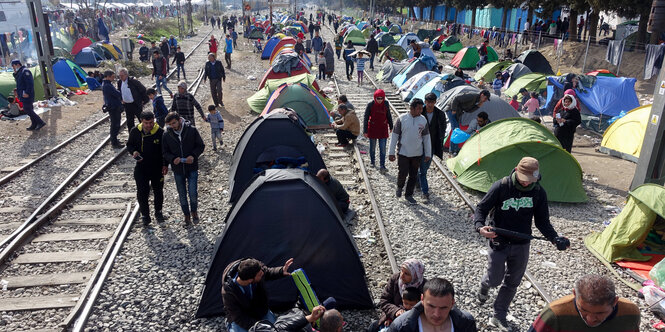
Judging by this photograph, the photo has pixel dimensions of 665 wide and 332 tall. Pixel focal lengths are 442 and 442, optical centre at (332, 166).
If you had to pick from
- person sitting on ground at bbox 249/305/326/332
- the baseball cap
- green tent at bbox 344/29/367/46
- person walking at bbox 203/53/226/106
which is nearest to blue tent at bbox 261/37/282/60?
green tent at bbox 344/29/367/46

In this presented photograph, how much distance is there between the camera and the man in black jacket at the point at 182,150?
701cm

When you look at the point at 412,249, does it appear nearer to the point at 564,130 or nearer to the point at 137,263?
the point at 137,263

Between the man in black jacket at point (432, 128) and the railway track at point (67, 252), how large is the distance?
17.5 ft

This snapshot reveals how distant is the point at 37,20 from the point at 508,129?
15748 millimetres

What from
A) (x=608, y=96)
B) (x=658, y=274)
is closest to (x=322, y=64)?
(x=608, y=96)

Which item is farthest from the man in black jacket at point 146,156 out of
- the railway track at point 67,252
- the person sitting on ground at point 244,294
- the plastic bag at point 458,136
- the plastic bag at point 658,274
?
the plastic bag at point 658,274

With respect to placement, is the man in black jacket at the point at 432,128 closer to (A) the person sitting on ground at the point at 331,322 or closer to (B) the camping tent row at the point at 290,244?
(B) the camping tent row at the point at 290,244

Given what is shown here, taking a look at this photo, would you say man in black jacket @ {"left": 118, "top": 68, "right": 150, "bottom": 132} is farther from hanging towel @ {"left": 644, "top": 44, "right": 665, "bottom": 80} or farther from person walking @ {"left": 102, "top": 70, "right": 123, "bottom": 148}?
hanging towel @ {"left": 644, "top": 44, "right": 665, "bottom": 80}

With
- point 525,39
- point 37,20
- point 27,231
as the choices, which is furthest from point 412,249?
point 525,39

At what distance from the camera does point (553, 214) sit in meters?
8.04

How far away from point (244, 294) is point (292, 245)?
1.12 metres

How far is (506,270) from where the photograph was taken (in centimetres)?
494

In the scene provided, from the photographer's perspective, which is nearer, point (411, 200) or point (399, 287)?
point (399, 287)

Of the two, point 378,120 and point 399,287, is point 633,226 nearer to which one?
point 399,287
